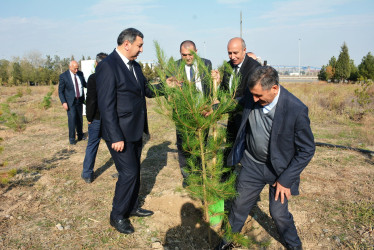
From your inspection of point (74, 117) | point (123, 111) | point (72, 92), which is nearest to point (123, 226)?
point (123, 111)

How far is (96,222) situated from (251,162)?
6.65 feet

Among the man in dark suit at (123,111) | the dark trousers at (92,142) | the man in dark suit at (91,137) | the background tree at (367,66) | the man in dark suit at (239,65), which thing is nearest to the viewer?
the man in dark suit at (123,111)

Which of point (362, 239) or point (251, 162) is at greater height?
point (251, 162)

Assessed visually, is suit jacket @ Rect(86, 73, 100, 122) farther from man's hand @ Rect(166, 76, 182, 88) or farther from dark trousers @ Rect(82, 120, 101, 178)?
man's hand @ Rect(166, 76, 182, 88)

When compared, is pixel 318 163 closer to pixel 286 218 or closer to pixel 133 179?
pixel 286 218

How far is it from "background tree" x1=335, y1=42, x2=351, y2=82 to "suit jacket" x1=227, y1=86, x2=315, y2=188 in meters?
27.7

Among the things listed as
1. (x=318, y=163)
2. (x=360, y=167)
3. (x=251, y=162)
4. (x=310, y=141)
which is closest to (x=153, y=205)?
(x=251, y=162)

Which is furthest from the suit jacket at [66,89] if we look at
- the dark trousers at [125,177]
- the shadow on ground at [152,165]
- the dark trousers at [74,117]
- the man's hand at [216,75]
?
the man's hand at [216,75]

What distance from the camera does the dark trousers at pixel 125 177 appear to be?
286 centimetres

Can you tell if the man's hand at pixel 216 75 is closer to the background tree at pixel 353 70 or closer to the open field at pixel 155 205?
the open field at pixel 155 205

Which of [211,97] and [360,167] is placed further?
[360,167]

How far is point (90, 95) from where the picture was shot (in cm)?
368

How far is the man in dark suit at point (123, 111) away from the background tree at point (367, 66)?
84.7 feet

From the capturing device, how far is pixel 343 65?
997 inches
